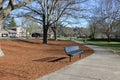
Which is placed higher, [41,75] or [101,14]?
[101,14]

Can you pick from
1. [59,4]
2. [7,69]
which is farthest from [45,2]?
[7,69]

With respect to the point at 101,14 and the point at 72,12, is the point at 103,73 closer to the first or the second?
the point at 72,12

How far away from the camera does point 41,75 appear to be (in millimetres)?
8820

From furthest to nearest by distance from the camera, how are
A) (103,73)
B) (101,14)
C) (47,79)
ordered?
(101,14) → (103,73) → (47,79)

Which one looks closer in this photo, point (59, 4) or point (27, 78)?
point (27, 78)

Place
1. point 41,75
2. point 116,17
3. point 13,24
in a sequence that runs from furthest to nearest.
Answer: point 13,24 < point 116,17 < point 41,75

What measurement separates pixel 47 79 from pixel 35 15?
87.7ft

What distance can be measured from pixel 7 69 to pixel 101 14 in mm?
49668

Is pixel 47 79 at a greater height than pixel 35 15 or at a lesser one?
lesser

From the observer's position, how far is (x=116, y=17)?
127 ft

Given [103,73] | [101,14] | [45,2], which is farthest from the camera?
[101,14]

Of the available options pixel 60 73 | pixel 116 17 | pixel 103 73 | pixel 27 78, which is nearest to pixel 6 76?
pixel 27 78

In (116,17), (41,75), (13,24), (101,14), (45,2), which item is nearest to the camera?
(41,75)

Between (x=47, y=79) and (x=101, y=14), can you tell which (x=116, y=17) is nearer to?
(x=101, y=14)
